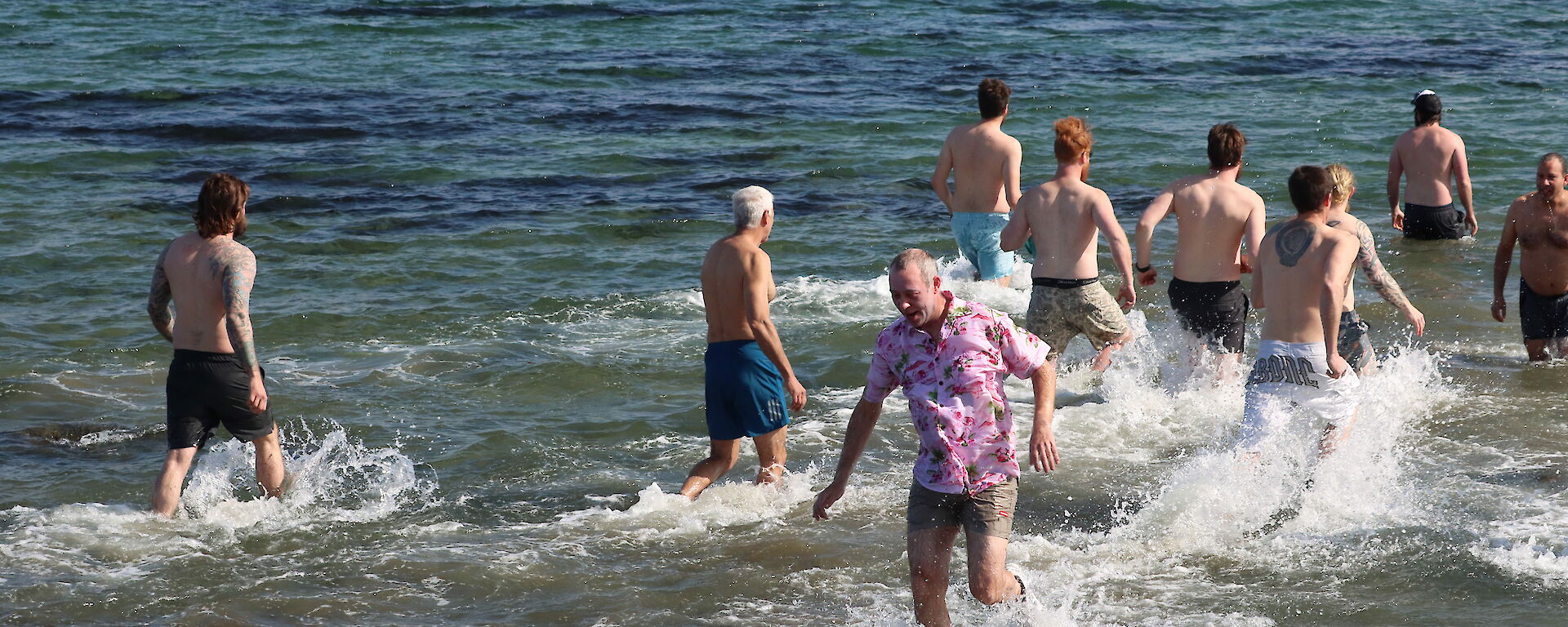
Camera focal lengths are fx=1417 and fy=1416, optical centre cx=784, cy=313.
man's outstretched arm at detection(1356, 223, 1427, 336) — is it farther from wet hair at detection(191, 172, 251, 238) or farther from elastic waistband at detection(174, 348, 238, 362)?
elastic waistband at detection(174, 348, 238, 362)

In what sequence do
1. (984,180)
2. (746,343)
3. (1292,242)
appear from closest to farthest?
(1292,242) < (746,343) < (984,180)

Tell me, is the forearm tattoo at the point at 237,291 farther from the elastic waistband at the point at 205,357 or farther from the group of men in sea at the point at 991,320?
the elastic waistband at the point at 205,357

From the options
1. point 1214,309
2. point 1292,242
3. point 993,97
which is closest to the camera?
point 1292,242

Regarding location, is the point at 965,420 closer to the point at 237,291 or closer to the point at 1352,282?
the point at 1352,282

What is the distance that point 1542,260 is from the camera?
27.3 ft

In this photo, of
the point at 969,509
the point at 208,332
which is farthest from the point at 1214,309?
the point at 208,332

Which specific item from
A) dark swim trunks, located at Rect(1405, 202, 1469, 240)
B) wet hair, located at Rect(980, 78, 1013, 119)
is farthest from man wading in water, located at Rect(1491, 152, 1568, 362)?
dark swim trunks, located at Rect(1405, 202, 1469, 240)

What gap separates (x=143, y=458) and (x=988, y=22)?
2330 cm

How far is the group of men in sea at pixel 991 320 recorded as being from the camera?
4.71 metres

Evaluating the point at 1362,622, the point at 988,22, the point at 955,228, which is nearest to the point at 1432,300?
the point at 955,228

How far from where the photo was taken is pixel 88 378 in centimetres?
898

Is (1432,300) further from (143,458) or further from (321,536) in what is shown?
(143,458)

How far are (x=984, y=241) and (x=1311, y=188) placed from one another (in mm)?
3916

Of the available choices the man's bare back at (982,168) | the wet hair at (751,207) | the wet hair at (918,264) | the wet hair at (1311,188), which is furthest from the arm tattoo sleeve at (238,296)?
the man's bare back at (982,168)
